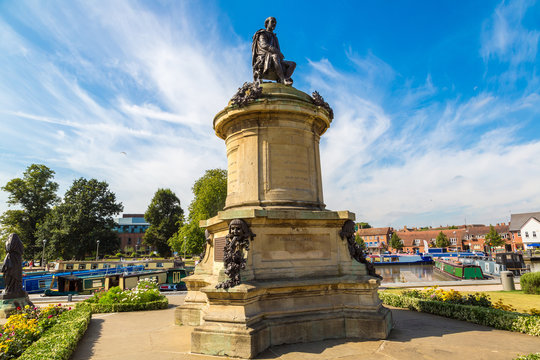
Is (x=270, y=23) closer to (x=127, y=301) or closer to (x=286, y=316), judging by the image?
(x=286, y=316)

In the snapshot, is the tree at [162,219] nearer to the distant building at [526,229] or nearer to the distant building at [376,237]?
the distant building at [376,237]

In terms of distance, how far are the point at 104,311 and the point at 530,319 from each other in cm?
1372

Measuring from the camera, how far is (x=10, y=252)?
13.4 metres

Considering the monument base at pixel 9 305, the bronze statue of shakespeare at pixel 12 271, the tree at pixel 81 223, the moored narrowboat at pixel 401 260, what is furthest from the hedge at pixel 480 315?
the tree at pixel 81 223

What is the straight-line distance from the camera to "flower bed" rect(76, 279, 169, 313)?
1234 centimetres

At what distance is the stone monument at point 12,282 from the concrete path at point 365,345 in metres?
6.37

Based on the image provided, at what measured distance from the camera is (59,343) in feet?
21.7

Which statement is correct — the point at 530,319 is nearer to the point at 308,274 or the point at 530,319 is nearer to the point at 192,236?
the point at 308,274

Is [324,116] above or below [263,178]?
above

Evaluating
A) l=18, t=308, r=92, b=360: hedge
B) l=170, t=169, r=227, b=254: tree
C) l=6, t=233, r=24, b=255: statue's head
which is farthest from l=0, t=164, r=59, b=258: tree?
l=18, t=308, r=92, b=360: hedge

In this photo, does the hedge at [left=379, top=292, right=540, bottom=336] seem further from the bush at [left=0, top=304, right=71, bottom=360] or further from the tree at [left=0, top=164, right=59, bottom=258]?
the tree at [left=0, top=164, right=59, bottom=258]

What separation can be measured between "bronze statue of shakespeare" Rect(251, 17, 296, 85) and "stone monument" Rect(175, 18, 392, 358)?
657 millimetres

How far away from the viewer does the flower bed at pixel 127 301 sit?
486 inches

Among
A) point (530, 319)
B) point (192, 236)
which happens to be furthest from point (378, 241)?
point (530, 319)
